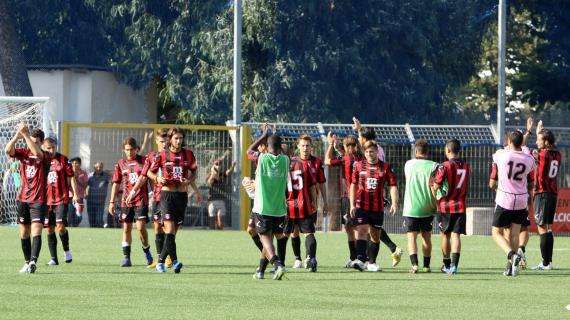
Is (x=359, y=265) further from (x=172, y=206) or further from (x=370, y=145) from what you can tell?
(x=172, y=206)

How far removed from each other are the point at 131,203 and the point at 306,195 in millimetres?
2452

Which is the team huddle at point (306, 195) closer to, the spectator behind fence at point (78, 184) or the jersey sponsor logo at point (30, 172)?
the jersey sponsor logo at point (30, 172)

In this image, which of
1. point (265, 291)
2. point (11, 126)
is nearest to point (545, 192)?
point (265, 291)

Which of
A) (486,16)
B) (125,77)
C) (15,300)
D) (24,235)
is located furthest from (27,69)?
(15,300)

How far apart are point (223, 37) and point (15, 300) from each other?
26.3 m

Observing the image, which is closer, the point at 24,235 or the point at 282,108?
the point at 24,235

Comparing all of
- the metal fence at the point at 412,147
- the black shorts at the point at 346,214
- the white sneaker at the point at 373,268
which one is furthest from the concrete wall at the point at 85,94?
the white sneaker at the point at 373,268

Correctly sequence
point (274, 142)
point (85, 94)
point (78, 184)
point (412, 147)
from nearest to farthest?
point (274, 142) < point (78, 184) < point (412, 147) < point (85, 94)

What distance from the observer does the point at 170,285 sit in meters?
15.1

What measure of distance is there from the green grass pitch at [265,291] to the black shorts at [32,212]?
650 millimetres

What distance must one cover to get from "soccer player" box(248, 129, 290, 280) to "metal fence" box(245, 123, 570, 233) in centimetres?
1421

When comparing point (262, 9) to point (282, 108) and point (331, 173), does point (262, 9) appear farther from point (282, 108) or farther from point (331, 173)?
point (331, 173)

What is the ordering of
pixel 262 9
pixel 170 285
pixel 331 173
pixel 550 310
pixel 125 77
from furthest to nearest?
1. pixel 125 77
2. pixel 262 9
3. pixel 331 173
4. pixel 170 285
5. pixel 550 310

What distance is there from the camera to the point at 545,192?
62.4 feet
